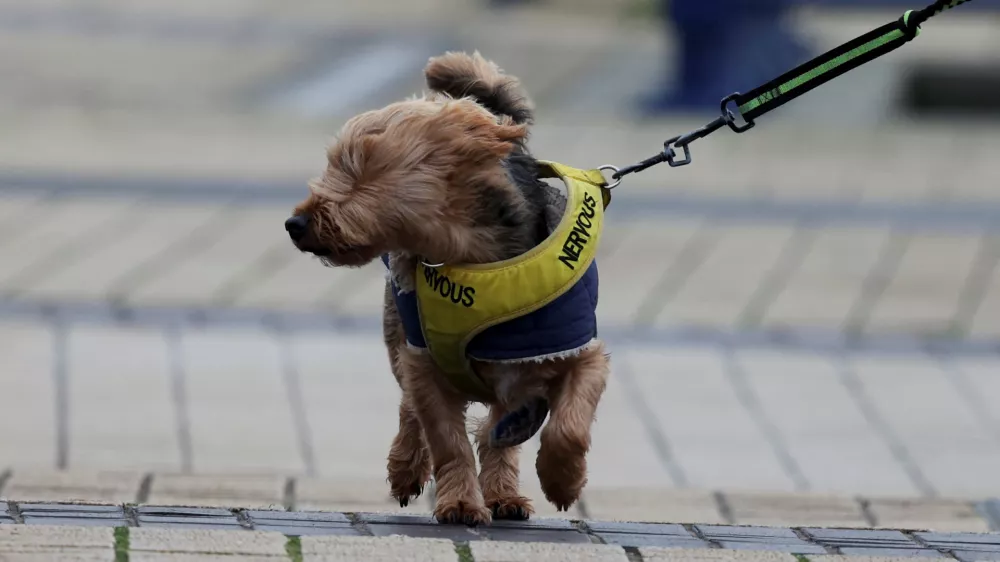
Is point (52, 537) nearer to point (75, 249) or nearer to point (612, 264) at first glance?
point (75, 249)

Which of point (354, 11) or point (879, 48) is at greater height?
point (354, 11)

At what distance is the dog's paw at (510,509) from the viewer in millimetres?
4449

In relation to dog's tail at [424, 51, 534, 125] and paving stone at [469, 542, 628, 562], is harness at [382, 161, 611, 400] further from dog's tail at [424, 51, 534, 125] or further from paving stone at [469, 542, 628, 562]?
paving stone at [469, 542, 628, 562]

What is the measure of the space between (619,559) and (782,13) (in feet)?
34.3

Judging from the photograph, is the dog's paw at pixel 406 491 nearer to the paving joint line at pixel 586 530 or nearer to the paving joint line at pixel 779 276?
the paving joint line at pixel 586 530

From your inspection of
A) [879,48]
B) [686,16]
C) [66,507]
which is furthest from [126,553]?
[686,16]

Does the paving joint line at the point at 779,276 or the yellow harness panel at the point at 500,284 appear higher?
the paving joint line at the point at 779,276

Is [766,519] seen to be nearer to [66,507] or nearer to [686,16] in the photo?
[66,507]

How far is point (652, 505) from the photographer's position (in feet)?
18.0

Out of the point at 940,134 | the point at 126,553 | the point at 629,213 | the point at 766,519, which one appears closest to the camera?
the point at 126,553

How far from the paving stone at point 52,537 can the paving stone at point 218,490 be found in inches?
52.9

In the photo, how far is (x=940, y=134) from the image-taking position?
41.8 ft

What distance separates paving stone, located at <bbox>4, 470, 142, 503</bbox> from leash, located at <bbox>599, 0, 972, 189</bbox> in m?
1.96

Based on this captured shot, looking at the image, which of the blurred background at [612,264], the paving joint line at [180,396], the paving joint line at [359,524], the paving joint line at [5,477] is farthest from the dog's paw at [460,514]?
the paving joint line at [180,396]
